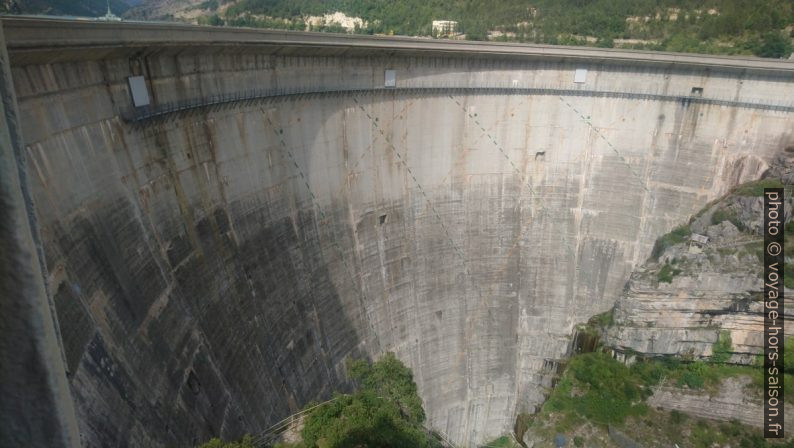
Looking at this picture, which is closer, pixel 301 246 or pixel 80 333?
pixel 80 333

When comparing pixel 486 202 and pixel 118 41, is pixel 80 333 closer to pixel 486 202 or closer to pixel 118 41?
pixel 118 41

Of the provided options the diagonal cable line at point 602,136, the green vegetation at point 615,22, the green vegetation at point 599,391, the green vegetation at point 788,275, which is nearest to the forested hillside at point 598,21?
the green vegetation at point 615,22

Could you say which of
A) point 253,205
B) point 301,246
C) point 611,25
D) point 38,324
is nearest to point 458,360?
point 301,246

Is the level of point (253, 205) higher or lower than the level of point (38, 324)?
lower

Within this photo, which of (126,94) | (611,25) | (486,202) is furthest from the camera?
(611,25)

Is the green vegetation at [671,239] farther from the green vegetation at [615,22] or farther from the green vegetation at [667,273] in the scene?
the green vegetation at [615,22]

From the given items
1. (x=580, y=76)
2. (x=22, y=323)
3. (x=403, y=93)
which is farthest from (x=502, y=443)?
(x=22, y=323)
